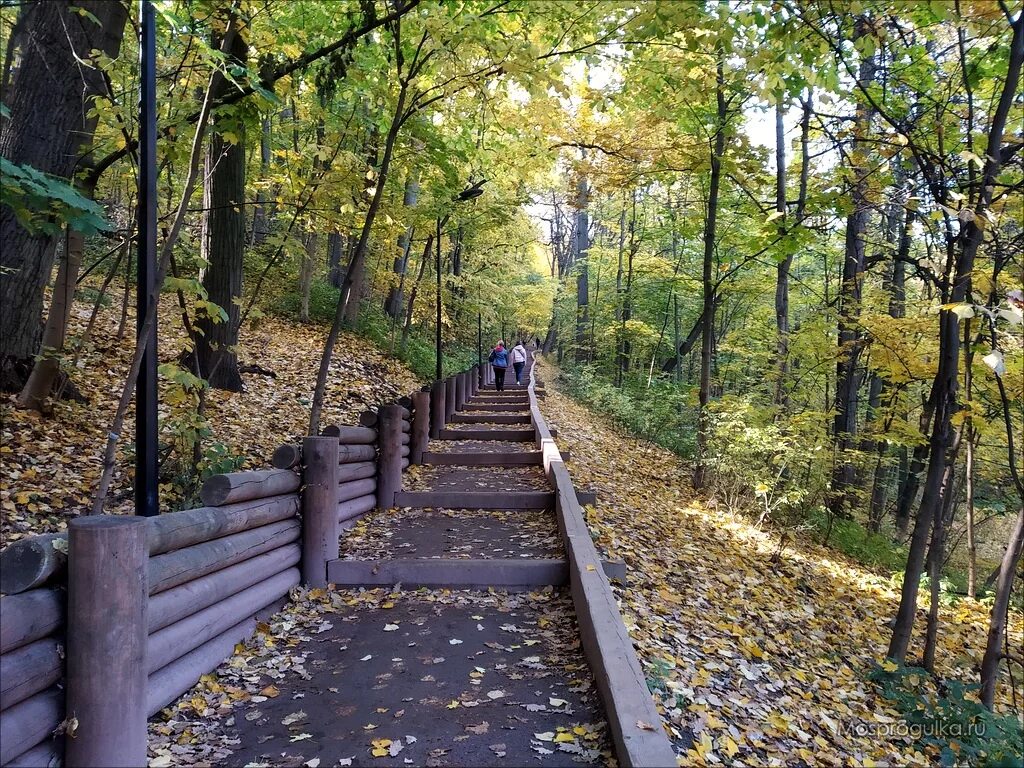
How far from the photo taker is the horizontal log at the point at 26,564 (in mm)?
2467

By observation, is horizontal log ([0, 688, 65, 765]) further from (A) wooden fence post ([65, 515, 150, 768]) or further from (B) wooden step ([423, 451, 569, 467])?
(B) wooden step ([423, 451, 569, 467])

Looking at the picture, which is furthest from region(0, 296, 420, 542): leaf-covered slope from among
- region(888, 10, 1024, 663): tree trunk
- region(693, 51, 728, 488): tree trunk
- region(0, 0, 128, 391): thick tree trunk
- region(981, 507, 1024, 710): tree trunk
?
region(981, 507, 1024, 710): tree trunk

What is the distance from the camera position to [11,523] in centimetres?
504

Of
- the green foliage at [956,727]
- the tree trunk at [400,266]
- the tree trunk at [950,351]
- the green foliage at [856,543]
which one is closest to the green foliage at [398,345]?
the tree trunk at [400,266]

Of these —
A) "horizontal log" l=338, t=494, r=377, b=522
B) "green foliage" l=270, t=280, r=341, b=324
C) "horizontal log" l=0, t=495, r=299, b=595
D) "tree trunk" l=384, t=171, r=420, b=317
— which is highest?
"tree trunk" l=384, t=171, r=420, b=317

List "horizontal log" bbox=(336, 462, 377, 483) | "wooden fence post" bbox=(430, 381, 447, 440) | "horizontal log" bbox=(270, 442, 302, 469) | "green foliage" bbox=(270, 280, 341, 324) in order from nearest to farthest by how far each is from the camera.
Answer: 1. "horizontal log" bbox=(270, 442, 302, 469)
2. "horizontal log" bbox=(336, 462, 377, 483)
3. "wooden fence post" bbox=(430, 381, 447, 440)
4. "green foliage" bbox=(270, 280, 341, 324)

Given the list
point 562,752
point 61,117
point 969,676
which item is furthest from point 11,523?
point 969,676

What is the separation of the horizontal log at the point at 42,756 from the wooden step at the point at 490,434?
31.8ft

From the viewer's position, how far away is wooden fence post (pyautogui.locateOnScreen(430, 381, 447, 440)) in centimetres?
1204

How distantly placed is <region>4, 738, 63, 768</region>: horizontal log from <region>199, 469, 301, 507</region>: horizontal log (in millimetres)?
1585

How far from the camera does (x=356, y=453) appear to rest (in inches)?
263

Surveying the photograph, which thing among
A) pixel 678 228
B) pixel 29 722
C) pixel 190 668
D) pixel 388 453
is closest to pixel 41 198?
pixel 29 722

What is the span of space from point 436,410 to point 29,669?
9.74 meters

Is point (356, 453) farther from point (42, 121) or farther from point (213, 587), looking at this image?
Result: point (42, 121)
